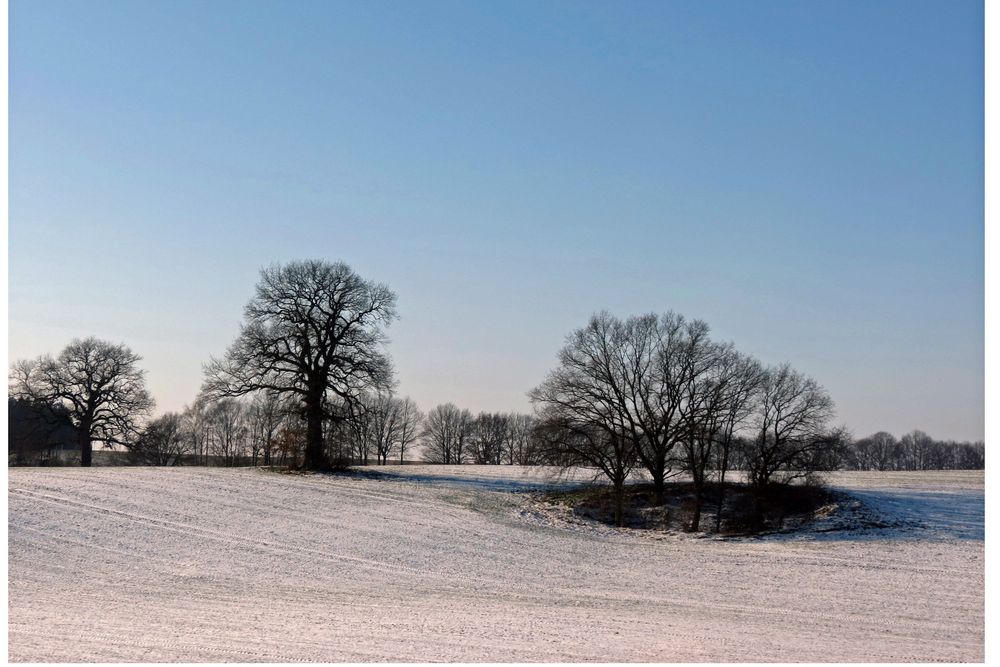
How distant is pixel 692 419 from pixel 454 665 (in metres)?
28.9

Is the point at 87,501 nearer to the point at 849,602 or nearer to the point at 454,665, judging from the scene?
the point at 454,665

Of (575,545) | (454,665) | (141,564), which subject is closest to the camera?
(454,665)

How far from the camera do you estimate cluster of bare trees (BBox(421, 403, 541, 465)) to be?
112 meters

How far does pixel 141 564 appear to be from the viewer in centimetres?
2272

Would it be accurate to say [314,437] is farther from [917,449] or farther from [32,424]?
[917,449]

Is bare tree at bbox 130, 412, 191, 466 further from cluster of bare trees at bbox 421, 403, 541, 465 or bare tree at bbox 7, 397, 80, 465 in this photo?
cluster of bare trees at bbox 421, 403, 541, 465

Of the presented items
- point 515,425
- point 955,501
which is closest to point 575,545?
point 955,501

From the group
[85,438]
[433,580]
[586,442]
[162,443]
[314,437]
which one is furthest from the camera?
[162,443]

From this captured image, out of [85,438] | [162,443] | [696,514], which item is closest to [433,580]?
[696,514]

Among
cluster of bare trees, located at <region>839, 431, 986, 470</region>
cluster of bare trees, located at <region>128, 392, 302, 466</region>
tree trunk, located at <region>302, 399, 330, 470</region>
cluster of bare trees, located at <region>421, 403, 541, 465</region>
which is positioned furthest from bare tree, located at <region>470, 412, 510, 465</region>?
tree trunk, located at <region>302, 399, 330, 470</region>

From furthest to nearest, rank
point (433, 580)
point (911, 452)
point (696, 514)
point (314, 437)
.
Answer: point (911, 452)
point (314, 437)
point (696, 514)
point (433, 580)

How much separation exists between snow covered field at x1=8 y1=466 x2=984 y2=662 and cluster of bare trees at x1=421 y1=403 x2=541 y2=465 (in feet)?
238

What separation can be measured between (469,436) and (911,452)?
67009 millimetres

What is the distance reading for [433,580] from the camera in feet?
75.1
